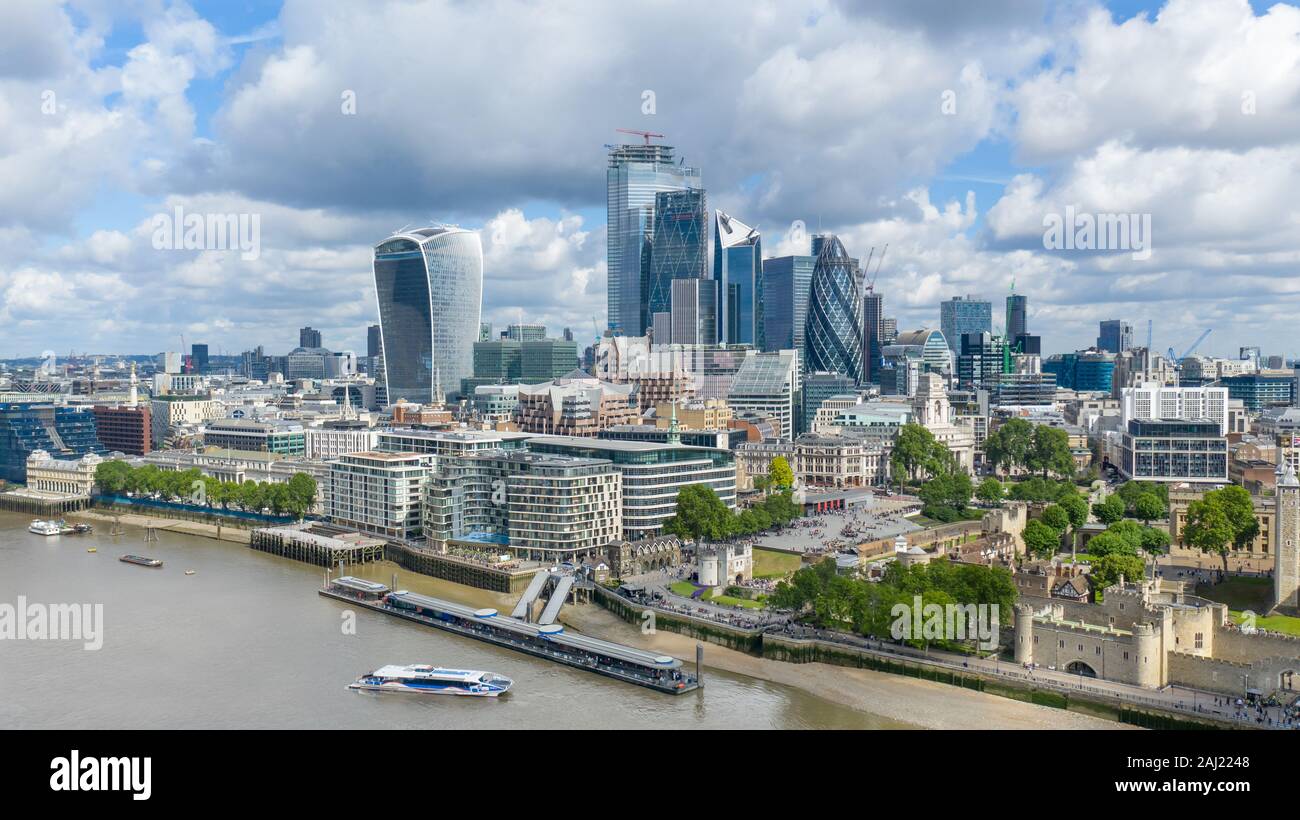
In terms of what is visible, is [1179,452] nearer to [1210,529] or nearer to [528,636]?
[1210,529]

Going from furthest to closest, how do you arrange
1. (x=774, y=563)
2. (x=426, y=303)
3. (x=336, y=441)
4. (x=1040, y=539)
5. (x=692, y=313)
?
(x=692, y=313), (x=426, y=303), (x=336, y=441), (x=774, y=563), (x=1040, y=539)

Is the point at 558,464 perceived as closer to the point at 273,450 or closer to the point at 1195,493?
the point at 1195,493

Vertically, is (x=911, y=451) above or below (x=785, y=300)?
below

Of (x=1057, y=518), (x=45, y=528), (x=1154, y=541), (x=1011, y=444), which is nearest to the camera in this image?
(x=1154, y=541)

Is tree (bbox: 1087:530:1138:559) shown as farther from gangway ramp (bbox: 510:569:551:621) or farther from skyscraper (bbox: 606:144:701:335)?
skyscraper (bbox: 606:144:701:335)

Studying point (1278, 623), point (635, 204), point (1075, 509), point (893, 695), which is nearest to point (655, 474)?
point (1075, 509)

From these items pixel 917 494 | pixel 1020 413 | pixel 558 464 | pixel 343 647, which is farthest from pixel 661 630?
pixel 1020 413
